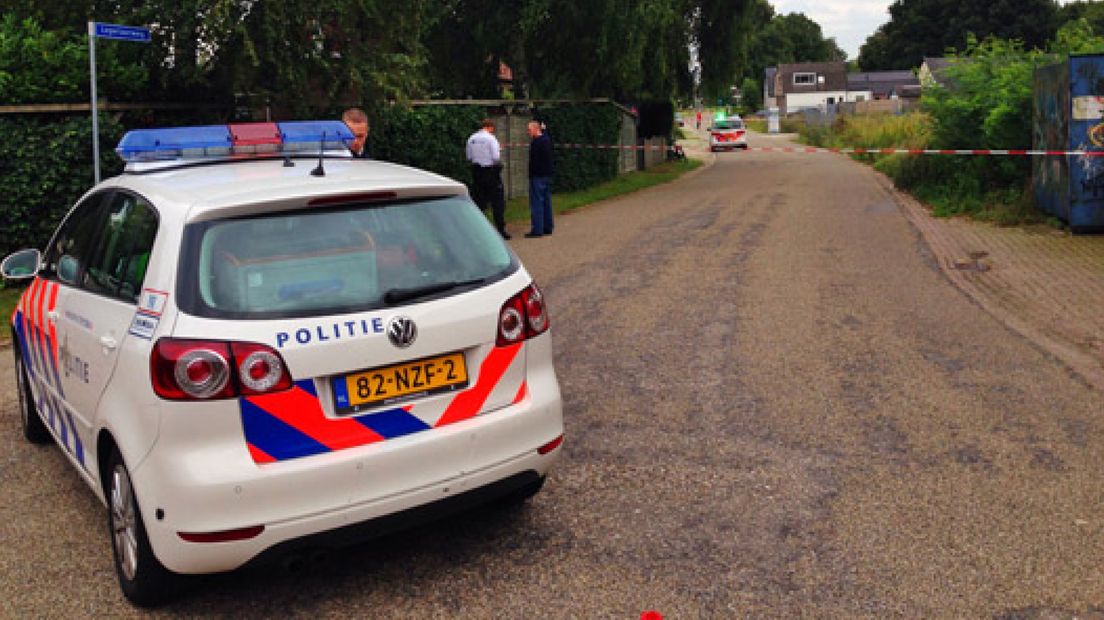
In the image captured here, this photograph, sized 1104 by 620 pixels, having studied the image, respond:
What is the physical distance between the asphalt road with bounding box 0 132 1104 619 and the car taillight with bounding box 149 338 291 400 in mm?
898


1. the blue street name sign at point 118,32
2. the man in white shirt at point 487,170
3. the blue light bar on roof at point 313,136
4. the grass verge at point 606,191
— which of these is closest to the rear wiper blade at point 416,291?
the blue light bar on roof at point 313,136

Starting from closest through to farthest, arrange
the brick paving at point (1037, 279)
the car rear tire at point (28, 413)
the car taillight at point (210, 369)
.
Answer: the car taillight at point (210, 369) → the car rear tire at point (28, 413) → the brick paving at point (1037, 279)

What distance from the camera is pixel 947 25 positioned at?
9944 cm

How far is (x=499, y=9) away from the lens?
24.2 metres

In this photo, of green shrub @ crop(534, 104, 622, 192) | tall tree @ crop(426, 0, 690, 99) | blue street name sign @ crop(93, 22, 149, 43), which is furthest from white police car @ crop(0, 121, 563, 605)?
green shrub @ crop(534, 104, 622, 192)

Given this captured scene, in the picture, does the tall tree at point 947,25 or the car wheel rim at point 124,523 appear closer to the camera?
the car wheel rim at point 124,523

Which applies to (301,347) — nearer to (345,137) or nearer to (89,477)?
(89,477)

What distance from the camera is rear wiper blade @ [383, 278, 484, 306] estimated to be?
398 cm

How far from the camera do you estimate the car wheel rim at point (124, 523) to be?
3.96 m

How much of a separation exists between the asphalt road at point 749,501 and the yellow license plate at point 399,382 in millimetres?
783

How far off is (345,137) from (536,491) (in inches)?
88.6

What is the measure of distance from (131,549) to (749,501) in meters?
2.65

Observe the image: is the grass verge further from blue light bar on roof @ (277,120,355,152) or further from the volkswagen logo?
the volkswagen logo

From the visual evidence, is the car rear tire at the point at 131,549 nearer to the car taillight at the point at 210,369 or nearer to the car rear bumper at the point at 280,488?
the car rear bumper at the point at 280,488
